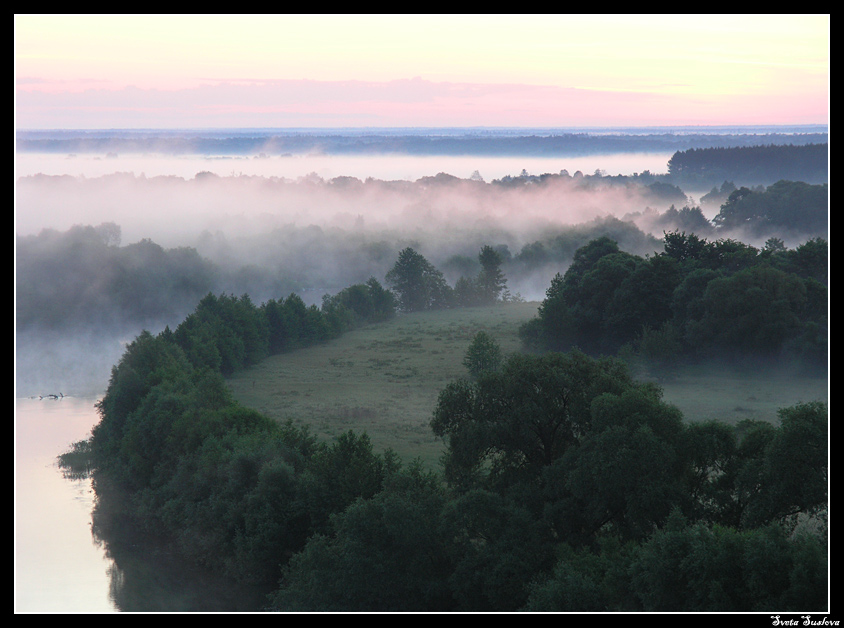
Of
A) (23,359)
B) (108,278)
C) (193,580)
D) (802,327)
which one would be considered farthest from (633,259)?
(108,278)

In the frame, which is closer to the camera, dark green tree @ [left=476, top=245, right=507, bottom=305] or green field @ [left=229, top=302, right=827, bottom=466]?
green field @ [left=229, top=302, right=827, bottom=466]

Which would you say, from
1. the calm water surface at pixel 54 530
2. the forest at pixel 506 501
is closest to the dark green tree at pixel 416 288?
the calm water surface at pixel 54 530

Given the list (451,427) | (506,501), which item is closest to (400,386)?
(451,427)

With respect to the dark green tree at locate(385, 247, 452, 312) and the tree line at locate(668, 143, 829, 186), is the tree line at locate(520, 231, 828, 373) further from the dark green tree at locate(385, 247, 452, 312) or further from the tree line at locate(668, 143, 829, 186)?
the tree line at locate(668, 143, 829, 186)

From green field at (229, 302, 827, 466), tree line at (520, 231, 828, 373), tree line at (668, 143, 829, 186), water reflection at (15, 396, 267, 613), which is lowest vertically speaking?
water reflection at (15, 396, 267, 613)

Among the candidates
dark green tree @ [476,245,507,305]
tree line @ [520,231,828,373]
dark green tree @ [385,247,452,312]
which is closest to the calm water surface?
tree line @ [520,231,828,373]

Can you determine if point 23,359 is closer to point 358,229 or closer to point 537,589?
point 537,589
